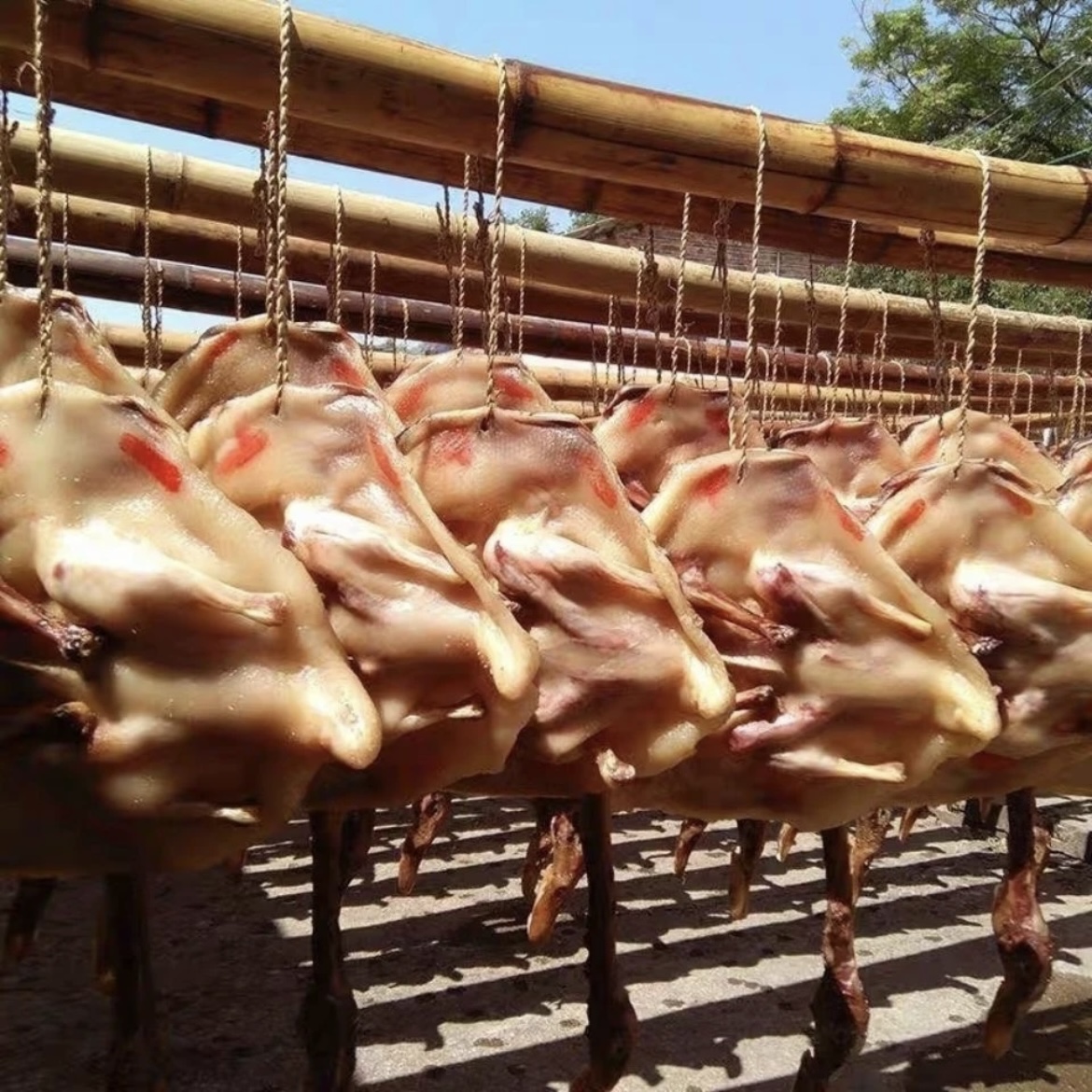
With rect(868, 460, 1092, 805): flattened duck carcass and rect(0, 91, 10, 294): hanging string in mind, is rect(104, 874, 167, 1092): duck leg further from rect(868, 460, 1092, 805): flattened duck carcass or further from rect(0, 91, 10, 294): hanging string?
rect(868, 460, 1092, 805): flattened duck carcass

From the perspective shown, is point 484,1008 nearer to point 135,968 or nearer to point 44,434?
point 135,968

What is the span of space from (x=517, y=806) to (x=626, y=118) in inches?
206

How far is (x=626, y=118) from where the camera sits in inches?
75.7

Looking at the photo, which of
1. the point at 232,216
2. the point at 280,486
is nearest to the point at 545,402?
the point at 280,486

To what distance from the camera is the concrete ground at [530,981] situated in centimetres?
355

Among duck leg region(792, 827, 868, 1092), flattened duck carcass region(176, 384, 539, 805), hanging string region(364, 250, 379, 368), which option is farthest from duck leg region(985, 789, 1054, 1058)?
hanging string region(364, 250, 379, 368)

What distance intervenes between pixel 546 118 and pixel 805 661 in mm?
978

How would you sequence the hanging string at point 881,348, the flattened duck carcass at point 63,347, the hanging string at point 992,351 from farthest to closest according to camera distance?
the hanging string at point 881,348 < the hanging string at point 992,351 < the flattened duck carcass at point 63,347

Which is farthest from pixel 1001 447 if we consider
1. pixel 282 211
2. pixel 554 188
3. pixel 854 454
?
pixel 282 211

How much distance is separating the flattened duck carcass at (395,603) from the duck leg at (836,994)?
994 millimetres

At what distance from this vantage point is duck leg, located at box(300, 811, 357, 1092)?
1.56 metres

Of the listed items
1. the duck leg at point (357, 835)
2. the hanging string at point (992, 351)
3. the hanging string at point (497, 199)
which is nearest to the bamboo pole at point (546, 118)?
the hanging string at point (497, 199)

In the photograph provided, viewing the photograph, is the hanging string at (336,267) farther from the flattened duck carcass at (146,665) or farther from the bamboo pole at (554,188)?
the flattened duck carcass at (146,665)

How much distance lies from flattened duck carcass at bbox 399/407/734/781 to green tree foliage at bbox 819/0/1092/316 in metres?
20.8
